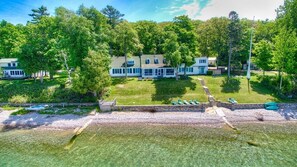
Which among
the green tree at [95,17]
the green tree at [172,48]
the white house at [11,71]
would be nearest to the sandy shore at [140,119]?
the green tree at [172,48]

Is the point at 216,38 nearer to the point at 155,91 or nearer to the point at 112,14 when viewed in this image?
the point at 155,91

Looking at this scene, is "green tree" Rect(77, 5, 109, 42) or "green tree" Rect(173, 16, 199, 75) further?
"green tree" Rect(77, 5, 109, 42)

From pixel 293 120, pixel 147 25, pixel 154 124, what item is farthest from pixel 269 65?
pixel 147 25

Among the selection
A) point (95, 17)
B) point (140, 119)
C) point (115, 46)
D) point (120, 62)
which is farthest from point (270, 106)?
point (115, 46)

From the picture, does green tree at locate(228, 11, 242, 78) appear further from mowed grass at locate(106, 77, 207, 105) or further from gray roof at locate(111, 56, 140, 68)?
gray roof at locate(111, 56, 140, 68)

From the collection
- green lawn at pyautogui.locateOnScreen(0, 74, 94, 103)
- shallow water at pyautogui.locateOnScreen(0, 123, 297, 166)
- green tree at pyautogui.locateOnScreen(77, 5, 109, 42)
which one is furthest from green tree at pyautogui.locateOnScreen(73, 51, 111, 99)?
green tree at pyautogui.locateOnScreen(77, 5, 109, 42)

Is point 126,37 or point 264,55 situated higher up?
point 126,37

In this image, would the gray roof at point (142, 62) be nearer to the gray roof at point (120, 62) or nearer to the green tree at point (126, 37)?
the gray roof at point (120, 62)
